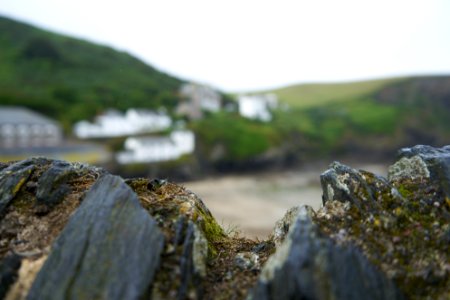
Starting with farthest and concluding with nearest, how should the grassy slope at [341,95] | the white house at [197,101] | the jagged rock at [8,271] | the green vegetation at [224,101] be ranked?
the grassy slope at [341,95] → the white house at [197,101] → the green vegetation at [224,101] → the jagged rock at [8,271]

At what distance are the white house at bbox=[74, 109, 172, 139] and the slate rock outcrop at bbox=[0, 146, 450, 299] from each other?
85687mm

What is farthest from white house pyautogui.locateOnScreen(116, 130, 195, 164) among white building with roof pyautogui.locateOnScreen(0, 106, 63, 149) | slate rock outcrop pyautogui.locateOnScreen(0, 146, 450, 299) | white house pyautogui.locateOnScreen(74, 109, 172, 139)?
slate rock outcrop pyautogui.locateOnScreen(0, 146, 450, 299)

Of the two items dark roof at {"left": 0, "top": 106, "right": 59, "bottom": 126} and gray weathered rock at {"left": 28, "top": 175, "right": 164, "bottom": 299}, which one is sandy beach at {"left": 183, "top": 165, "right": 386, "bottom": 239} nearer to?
gray weathered rock at {"left": 28, "top": 175, "right": 164, "bottom": 299}

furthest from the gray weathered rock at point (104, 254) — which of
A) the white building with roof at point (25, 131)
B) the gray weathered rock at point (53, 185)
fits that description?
the white building with roof at point (25, 131)

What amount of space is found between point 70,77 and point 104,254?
140350 millimetres

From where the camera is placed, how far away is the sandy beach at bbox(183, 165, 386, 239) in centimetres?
4666

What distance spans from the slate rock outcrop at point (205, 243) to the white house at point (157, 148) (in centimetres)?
6631

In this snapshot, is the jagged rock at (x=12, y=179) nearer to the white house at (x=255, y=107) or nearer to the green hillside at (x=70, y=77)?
the green hillside at (x=70, y=77)

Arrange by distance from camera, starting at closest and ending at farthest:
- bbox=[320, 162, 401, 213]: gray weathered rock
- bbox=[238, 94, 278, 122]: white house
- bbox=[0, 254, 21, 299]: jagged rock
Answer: bbox=[0, 254, 21, 299]: jagged rock → bbox=[320, 162, 401, 213]: gray weathered rock → bbox=[238, 94, 278, 122]: white house

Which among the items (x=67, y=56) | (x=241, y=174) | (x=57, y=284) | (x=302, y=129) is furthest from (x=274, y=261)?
(x=67, y=56)

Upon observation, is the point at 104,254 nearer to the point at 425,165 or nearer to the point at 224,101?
the point at 425,165

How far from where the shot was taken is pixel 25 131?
75.9 metres

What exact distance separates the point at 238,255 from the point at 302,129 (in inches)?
4357

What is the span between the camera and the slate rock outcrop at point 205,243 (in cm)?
504
